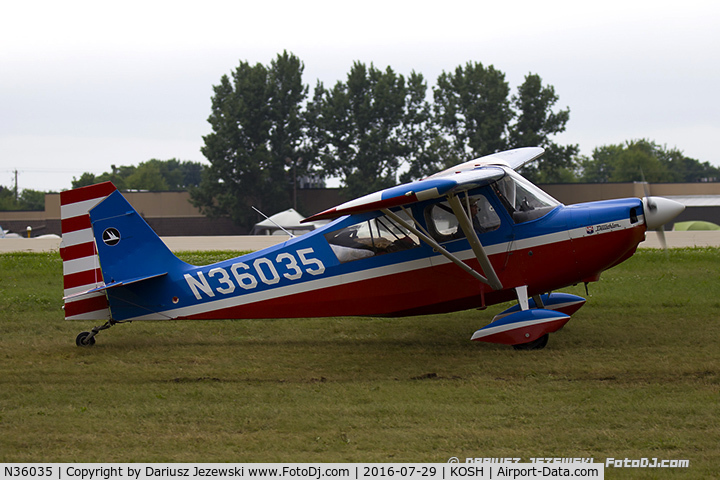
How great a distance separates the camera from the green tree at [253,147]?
61.8 m

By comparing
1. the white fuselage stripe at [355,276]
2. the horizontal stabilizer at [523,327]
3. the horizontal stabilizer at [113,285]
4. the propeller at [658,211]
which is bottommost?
the horizontal stabilizer at [523,327]

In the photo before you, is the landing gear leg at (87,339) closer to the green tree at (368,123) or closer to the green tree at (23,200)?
the green tree at (368,123)

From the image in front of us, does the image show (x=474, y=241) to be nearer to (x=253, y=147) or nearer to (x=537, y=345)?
(x=537, y=345)

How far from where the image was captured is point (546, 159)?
6306cm

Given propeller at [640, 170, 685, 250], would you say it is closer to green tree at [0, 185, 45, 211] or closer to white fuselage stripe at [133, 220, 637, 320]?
white fuselage stripe at [133, 220, 637, 320]

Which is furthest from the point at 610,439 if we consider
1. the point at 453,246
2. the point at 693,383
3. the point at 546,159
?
the point at 546,159

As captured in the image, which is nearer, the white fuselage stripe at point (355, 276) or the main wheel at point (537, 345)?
the main wheel at point (537, 345)

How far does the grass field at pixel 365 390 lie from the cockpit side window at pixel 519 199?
1.91 m

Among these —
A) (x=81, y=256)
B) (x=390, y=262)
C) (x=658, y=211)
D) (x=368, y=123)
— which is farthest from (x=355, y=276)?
(x=368, y=123)

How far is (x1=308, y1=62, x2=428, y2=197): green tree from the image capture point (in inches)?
2384

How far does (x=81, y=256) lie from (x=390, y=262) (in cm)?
465

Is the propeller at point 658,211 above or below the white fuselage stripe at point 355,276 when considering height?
above

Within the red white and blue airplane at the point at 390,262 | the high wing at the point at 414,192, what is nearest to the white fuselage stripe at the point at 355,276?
the red white and blue airplane at the point at 390,262

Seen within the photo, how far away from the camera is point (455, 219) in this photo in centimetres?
970
